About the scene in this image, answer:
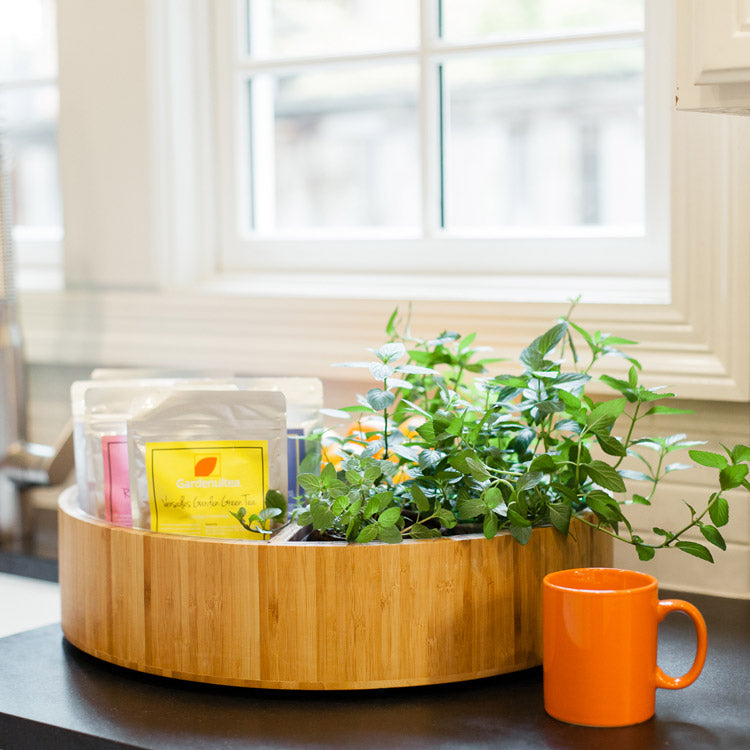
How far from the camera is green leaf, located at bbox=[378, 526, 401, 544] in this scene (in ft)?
2.97

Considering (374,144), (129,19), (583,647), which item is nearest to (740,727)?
(583,647)

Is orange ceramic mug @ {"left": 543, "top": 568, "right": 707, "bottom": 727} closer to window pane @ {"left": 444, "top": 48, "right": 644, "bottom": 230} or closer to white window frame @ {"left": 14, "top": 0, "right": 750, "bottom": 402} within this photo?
white window frame @ {"left": 14, "top": 0, "right": 750, "bottom": 402}

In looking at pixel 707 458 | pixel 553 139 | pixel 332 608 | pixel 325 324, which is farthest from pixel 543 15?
pixel 332 608

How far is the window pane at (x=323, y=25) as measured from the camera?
1657 millimetres

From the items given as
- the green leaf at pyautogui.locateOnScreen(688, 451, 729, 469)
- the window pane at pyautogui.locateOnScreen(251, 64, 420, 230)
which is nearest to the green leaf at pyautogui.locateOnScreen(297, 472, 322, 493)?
the green leaf at pyautogui.locateOnScreen(688, 451, 729, 469)

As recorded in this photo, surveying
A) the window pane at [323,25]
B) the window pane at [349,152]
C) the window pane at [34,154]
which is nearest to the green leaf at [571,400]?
the window pane at [323,25]

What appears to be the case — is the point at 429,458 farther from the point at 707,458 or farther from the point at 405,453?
the point at 707,458

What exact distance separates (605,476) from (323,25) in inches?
63.5

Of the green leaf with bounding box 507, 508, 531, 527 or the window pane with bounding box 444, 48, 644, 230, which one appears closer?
the green leaf with bounding box 507, 508, 531, 527

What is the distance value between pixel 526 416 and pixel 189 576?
340mm

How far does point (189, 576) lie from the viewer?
94cm

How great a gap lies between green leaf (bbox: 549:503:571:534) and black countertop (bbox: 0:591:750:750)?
0.49 ft

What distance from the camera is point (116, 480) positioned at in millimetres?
1059

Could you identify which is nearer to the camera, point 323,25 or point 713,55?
point 713,55
